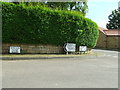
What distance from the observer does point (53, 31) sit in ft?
41.5

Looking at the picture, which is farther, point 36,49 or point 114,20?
point 114,20

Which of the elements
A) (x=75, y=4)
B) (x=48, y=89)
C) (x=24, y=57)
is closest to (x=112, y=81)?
(x=48, y=89)

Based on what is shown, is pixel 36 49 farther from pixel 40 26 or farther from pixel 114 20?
pixel 114 20

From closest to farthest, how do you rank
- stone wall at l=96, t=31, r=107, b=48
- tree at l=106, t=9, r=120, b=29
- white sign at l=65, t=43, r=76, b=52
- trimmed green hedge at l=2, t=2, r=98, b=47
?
trimmed green hedge at l=2, t=2, r=98, b=47
white sign at l=65, t=43, r=76, b=52
stone wall at l=96, t=31, r=107, b=48
tree at l=106, t=9, r=120, b=29

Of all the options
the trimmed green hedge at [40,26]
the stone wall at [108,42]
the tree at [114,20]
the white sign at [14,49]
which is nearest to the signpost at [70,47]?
the trimmed green hedge at [40,26]

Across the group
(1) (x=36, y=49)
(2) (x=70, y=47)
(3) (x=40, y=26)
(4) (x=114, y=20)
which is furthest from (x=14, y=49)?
(4) (x=114, y=20)

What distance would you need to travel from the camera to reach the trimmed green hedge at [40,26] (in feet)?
37.8

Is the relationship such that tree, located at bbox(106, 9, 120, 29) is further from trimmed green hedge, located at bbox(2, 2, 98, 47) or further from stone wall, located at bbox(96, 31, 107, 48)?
trimmed green hedge, located at bbox(2, 2, 98, 47)

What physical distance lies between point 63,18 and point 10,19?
3.62m

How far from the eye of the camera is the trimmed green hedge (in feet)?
37.8

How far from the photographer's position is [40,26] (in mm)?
12172

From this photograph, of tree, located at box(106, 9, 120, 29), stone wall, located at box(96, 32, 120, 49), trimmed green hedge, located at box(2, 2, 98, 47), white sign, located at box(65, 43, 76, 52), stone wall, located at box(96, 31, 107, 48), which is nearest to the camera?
trimmed green hedge, located at box(2, 2, 98, 47)

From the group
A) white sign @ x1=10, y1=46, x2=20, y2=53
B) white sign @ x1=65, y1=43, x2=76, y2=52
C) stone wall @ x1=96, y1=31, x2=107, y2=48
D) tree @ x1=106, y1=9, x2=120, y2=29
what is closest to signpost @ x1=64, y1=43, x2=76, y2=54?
white sign @ x1=65, y1=43, x2=76, y2=52

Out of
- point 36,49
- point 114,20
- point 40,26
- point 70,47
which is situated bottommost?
point 36,49
